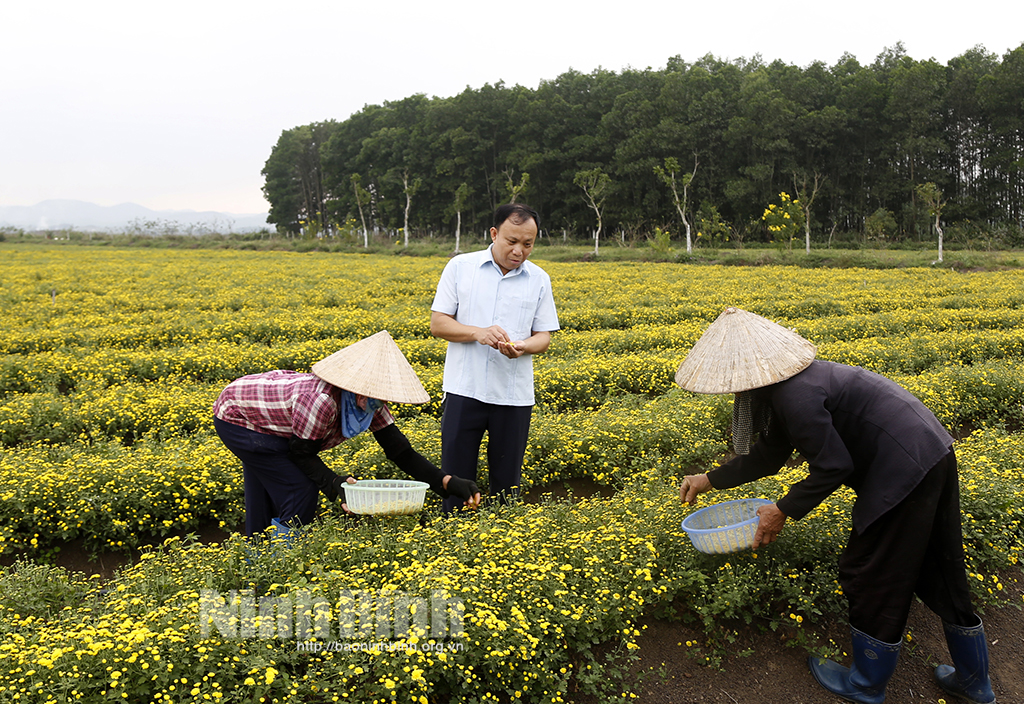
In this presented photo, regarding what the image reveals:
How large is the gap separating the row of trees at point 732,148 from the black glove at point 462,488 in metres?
36.8

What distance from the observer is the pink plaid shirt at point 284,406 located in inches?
146

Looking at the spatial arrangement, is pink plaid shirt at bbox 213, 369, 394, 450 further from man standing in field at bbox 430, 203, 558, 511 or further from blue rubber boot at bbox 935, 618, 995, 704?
blue rubber boot at bbox 935, 618, 995, 704

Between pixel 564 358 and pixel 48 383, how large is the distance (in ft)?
24.0

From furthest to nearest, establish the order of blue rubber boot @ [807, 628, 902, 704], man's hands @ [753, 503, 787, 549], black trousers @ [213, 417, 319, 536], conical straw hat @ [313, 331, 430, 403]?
1. black trousers @ [213, 417, 319, 536]
2. conical straw hat @ [313, 331, 430, 403]
3. man's hands @ [753, 503, 787, 549]
4. blue rubber boot @ [807, 628, 902, 704]

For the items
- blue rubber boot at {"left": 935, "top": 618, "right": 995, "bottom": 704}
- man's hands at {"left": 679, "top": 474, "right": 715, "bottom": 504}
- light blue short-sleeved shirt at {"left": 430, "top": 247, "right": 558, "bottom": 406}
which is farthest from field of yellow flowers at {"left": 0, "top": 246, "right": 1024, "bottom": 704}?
light blue short-sleeved shirt at {"left": 430, "top": 247, "right": 558, "bottom": 406}

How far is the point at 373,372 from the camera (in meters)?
3.76

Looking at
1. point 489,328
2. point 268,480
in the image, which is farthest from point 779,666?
point 268,480

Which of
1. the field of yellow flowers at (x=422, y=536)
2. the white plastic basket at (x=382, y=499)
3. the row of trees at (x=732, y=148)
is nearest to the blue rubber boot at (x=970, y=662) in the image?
the field of yellow flowers at (x=422, y=536)

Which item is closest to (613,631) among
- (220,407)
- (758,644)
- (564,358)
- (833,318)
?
(758,644)

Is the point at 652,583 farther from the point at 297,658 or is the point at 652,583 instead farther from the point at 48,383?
the point at 48,383

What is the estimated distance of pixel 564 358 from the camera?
10688mm

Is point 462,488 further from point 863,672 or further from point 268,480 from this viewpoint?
point 863,672

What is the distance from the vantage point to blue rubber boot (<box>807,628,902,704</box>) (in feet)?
10.5

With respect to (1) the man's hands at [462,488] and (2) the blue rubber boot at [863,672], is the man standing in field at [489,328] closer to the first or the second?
(1) the man's hands at [462,488]
